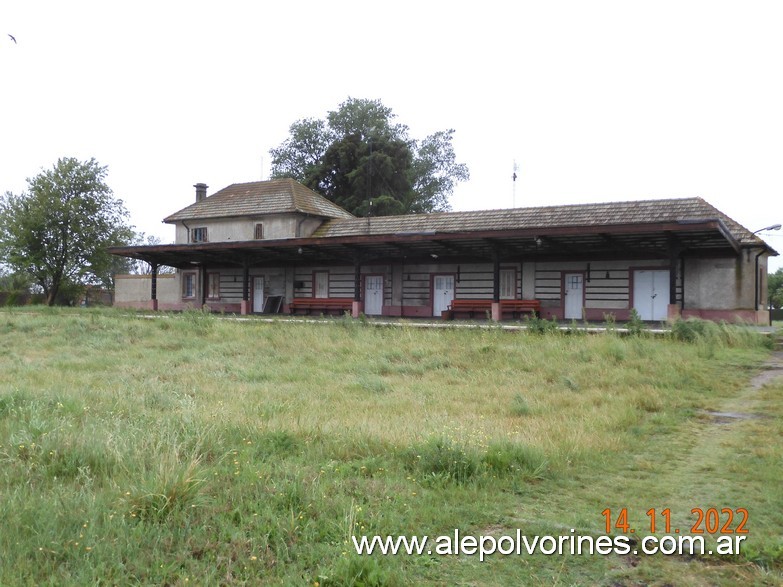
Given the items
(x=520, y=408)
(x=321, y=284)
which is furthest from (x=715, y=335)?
(x=321, y=284)

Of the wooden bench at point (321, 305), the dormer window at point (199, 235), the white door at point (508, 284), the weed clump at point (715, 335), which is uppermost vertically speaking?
the dormer window at point (199, 235)

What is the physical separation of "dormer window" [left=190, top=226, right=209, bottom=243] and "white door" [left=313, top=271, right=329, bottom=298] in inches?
298

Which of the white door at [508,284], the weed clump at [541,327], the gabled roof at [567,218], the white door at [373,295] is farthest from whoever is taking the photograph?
the white door at [373,295]

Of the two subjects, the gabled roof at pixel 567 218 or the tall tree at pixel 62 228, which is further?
the tall tree at pixel 62 228

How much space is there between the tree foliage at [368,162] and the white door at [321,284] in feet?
44.8

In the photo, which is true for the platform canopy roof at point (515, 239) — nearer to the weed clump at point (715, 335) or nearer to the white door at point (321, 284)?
the white door at point (321, 284)

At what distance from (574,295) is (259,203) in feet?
55.2

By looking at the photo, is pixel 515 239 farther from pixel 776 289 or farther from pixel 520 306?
pixel 776 289

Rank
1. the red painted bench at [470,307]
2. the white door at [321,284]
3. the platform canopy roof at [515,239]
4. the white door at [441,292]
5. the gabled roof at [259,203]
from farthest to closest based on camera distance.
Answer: the gabled roof at [259,203] → the white door at [321,284] → the white door at [441,292] → the red painted bench at [470,307] → the platform canopy roof at [515,239]

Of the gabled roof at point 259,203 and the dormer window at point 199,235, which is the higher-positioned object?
the gabled roof at point 259,203

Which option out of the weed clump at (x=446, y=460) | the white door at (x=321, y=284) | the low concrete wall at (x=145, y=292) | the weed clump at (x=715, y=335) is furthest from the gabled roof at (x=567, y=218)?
the weed clump at (x=446, y=460)

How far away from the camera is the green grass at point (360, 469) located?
3.73 metres

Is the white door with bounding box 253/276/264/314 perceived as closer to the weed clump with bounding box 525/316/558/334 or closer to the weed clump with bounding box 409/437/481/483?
the weed clump with bounding box 525/316/558/334

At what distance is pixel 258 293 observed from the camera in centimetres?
3219
